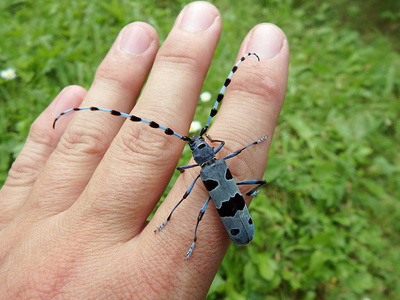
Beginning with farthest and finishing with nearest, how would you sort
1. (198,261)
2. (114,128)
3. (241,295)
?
(241,295), (114,128), (198,261)

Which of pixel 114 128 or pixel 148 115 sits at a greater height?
pixel 148 115

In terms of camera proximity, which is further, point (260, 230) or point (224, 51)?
point (224, 51)

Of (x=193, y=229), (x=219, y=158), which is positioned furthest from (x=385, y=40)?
(x=193, y=229)

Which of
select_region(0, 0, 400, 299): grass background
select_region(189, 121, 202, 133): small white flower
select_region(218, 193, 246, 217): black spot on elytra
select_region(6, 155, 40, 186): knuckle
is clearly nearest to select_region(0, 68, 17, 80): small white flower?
select_region(0, 0, 400, 299): grass background

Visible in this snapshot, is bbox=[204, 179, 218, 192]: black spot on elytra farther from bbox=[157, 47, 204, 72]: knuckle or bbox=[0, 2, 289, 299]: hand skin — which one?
bbox=[157, 47, 204, 72]: knuckle

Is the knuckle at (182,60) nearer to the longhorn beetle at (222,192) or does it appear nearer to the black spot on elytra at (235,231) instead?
the longhorn beetle at (222,192)

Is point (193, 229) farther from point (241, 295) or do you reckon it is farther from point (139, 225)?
point (241, 295)
